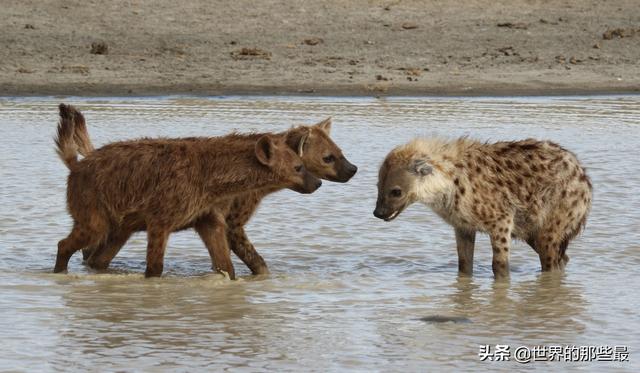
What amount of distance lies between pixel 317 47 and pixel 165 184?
417 inches

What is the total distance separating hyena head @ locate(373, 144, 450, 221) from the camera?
695 centimetres

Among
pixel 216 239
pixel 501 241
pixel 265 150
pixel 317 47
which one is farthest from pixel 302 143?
pixel 317 47

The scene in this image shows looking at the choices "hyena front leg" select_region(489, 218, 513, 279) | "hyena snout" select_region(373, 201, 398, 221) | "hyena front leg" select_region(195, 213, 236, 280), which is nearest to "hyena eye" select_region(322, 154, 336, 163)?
"hyena snout" select_region(373, 201, 398, 221)

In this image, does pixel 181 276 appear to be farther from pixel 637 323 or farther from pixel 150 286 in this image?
pixel 637 323

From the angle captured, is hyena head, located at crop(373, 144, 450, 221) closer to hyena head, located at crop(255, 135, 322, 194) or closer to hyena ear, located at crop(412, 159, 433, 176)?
hyena ear, located at crop(412, 159, 433, 176)

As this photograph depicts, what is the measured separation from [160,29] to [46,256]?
33.4 ft

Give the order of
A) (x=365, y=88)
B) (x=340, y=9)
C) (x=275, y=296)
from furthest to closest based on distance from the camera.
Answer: (x=340, y=9), (x=365, y=88), (x=275, y=296)

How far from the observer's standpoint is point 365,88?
15.9 m

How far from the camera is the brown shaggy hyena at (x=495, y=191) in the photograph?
695 cm

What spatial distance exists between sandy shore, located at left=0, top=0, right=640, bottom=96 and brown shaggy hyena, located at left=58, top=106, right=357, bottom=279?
8.38 m

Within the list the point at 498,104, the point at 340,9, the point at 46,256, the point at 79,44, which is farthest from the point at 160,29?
the point at 46,256

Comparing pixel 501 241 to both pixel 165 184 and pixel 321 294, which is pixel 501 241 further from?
pixel 165 184

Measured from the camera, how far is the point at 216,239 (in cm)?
688

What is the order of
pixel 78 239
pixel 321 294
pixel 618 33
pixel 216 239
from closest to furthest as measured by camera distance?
pixel 321 294
pixel 78 239
pixel 216 239
pixel 618 33
